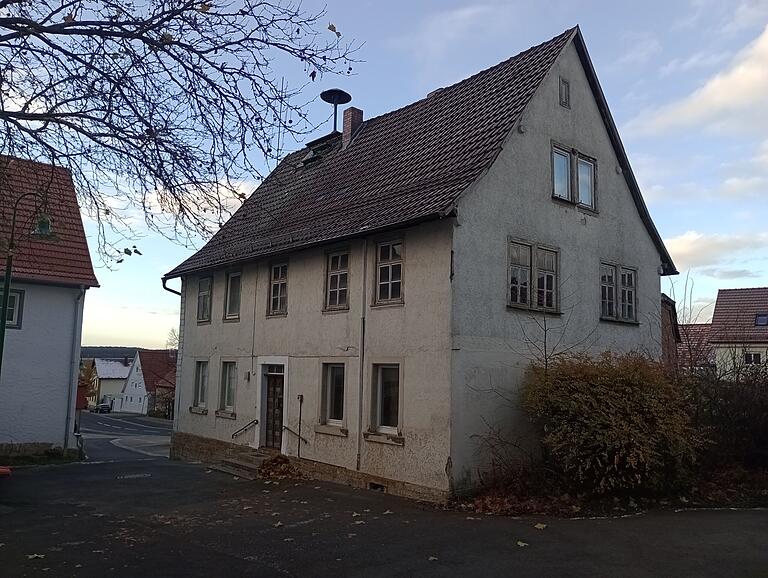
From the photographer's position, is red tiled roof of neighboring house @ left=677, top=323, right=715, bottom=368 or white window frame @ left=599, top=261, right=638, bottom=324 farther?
white window frame @ left=599, top=261, right=638, bottom=324

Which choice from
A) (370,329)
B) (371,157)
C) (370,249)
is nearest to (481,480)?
(370,329)

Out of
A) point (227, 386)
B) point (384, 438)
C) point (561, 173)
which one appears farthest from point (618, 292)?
point (227, 386)

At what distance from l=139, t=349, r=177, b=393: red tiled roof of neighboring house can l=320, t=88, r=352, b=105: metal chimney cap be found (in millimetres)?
56568

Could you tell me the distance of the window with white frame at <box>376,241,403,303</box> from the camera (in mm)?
14523

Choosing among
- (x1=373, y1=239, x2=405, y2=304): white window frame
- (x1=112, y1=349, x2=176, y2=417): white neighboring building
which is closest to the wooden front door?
(x1=373, y1=239, x2=405, y2=304): white window frame

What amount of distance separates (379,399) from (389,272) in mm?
2668

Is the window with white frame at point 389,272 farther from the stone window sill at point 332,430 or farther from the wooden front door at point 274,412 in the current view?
the wooden front door at point 274,412

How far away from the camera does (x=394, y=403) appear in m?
14.4

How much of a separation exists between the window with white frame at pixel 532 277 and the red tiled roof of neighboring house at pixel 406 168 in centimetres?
218

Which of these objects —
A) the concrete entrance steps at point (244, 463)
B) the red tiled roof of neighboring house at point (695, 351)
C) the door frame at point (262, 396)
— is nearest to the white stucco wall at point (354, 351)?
the door frame at point (262, 396)

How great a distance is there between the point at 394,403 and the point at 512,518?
374 centimetres

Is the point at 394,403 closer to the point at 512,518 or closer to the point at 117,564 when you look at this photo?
the point at 512,518

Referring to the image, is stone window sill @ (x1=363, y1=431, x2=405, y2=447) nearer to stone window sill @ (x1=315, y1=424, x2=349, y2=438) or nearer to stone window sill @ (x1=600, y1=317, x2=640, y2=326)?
stone window sill @ (x1=315, y1=424, x2=349, y2=438)

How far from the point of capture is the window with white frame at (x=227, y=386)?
20.2 meters
